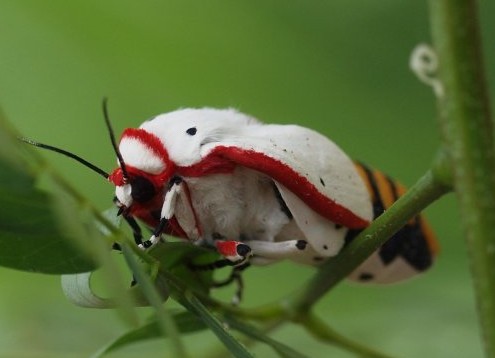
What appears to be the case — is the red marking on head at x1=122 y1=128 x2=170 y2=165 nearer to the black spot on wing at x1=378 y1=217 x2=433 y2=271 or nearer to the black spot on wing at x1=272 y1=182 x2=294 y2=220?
the black spot on wing at x1=272 y1=182 x2=294 y2=220

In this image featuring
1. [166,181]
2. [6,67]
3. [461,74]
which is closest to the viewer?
[461,74]

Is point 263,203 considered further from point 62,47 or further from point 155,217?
point 62,47

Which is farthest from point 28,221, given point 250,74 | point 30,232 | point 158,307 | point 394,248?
point 250,74

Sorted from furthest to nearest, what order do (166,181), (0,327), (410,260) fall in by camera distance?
(0,327), (410,260), (166,181)

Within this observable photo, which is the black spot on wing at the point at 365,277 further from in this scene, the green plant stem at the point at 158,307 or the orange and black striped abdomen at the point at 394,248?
the green plant stem at the point at 158,307

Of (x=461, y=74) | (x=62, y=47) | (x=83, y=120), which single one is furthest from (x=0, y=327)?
(x=461, y=74)

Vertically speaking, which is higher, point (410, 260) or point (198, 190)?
point (198, 190)
